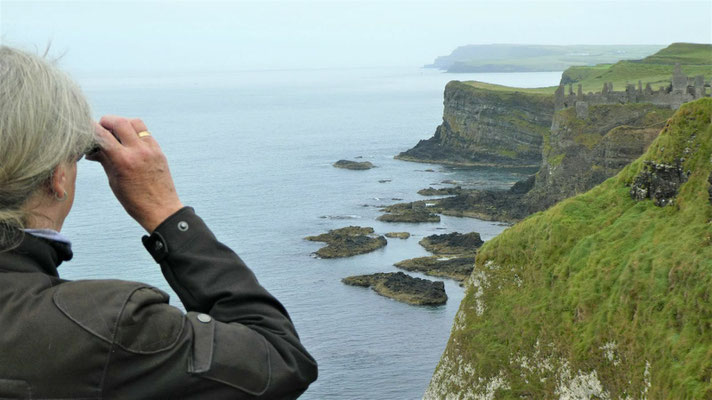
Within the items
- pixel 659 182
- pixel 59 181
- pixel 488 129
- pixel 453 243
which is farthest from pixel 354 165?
pixel 59 181

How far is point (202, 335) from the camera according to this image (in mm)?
2451

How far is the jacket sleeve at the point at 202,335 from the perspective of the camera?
7.68 ft

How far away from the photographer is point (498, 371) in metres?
24.9

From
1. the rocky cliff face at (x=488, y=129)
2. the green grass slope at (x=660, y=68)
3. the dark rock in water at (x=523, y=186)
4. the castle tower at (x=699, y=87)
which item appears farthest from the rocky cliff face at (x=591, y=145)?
the rocky cliff face at (x=488, y=129)

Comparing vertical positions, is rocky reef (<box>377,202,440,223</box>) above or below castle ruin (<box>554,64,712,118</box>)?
below

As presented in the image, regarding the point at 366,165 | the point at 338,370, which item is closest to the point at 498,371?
the point at 338,370

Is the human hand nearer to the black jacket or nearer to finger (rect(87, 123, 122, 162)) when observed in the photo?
finger (rect(87, 123, 122, 162))

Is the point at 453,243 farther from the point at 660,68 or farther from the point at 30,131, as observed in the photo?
the point at 30,131

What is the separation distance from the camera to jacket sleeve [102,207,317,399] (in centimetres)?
234

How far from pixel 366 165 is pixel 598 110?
160 feet

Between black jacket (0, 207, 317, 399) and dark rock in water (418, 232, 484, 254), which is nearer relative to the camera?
black jacket (0, 207, 317, 399)

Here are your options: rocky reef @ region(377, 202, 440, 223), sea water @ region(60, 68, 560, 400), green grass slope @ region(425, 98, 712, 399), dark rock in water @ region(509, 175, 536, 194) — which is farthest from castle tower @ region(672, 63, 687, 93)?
green grass slope @ region(425, 98, 712, 399)

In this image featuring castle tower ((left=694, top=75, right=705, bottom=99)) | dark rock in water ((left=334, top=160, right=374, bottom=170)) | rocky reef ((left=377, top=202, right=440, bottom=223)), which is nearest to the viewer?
castle tower ((left=694, top=75, right=705, bottom=99))

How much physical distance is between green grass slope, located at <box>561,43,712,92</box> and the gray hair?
8344cm
